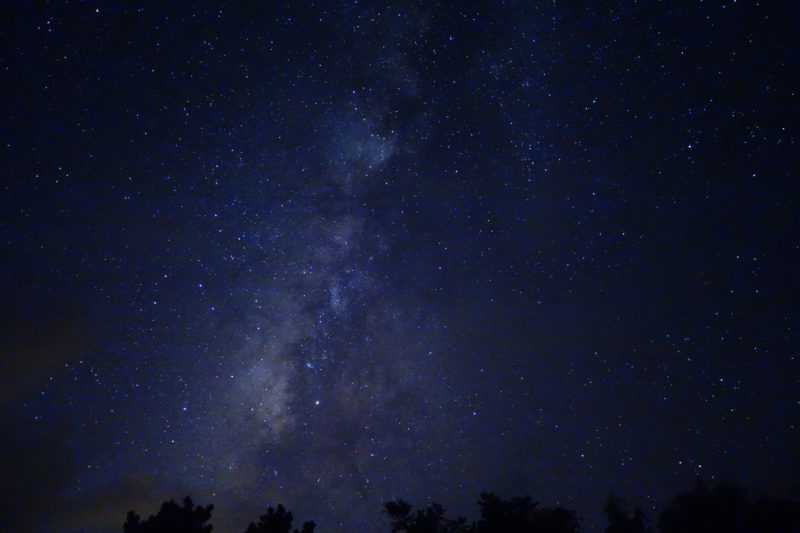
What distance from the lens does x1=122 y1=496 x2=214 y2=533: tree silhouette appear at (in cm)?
1096

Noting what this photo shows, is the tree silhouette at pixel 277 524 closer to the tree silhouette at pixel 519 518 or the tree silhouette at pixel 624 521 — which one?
the tree silhouette at pixel 519 518

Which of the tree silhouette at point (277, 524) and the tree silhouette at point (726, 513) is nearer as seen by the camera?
the tree silhouette at point (277, 524)

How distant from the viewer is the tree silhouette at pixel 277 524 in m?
11.6

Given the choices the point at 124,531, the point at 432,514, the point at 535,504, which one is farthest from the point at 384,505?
the point at 124,531

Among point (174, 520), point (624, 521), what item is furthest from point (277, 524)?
point (624, 521)

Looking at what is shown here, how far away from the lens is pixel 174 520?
11133 mm

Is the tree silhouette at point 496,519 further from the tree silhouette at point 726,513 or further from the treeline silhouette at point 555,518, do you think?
the tree silhouette at point 726,513

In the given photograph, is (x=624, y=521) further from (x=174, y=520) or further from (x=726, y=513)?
(x=174, y=520)

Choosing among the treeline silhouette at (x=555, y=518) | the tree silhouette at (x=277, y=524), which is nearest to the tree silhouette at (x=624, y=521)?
the treeline silhouette at (x=555, y=518)

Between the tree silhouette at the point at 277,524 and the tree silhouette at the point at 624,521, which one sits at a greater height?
the tree silhouette at the point at 277,524

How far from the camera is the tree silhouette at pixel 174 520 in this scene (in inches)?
432

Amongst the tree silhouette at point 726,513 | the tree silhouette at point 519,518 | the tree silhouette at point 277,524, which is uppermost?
the tree silhouette at point 277,524

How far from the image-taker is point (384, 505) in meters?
14.6

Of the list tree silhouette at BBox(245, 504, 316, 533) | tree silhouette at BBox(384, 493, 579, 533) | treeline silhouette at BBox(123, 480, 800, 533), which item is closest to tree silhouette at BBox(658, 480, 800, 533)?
treeline silhouette at BBox(123, 480, 800, 533)
